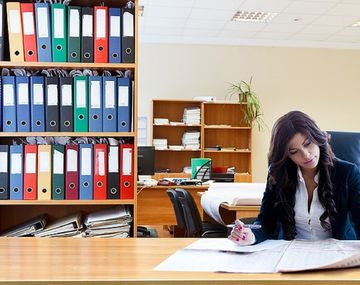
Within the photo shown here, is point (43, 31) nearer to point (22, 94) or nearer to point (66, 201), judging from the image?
point (22, 94)

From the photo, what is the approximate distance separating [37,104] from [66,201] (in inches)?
19.8

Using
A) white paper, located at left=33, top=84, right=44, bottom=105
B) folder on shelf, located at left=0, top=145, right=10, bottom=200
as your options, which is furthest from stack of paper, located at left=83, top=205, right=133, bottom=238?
white paper, located at left=33, top=84, right=44, bottom=105

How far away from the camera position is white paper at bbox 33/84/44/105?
2293mm

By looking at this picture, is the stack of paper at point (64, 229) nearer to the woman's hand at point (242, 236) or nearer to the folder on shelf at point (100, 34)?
the folder on shelf at point (100, 34)

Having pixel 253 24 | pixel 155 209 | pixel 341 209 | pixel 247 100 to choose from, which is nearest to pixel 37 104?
pixel 341 209

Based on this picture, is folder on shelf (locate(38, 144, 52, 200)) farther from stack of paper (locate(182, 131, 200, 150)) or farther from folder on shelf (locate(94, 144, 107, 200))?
stack of paper (locate(182, 131, 200, 150))

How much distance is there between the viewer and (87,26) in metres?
2.31

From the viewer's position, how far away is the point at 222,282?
88 centimetres

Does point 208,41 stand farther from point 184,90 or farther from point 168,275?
point 168,275

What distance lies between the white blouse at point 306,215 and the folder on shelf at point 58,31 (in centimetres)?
132

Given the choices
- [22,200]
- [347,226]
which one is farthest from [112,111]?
Answer: [347,226]

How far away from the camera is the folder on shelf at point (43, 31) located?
2289mm

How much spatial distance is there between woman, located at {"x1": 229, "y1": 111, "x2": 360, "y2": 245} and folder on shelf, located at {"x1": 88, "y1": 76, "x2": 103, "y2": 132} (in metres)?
0.98

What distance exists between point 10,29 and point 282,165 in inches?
59.3
